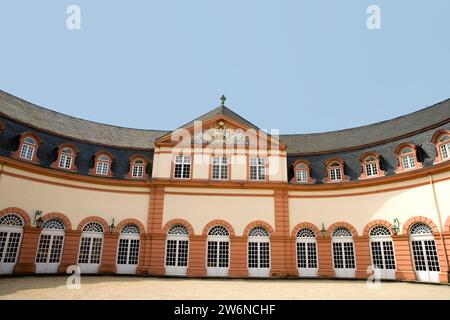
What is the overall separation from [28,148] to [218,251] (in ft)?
44.2

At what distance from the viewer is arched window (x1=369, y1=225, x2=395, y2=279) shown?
715 inches

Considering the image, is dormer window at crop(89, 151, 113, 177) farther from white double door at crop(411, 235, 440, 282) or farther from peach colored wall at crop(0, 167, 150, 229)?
white double door at crop(411, 235, 440, 282)

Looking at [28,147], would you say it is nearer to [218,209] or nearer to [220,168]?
[220,168]

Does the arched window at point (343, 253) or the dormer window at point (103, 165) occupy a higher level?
the dormer window at point (103, 165)

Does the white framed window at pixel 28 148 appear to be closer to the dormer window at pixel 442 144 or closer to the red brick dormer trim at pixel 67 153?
the red brick dormer trim at pixel 67 153

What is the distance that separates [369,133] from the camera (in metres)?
23.5

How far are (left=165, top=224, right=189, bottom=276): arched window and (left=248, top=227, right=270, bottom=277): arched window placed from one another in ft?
13.7

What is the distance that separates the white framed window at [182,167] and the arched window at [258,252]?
605 centimetres

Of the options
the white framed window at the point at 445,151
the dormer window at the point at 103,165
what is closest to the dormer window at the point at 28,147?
the dormer window at the point at 103,165

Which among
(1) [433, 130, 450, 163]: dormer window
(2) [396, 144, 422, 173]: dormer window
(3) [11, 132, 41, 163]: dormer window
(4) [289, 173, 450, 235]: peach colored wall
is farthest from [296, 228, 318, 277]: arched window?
(3) [11, 132, 41, 163]: dormer window

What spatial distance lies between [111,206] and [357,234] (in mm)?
16411

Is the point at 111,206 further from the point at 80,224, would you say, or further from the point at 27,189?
the point at 27,189

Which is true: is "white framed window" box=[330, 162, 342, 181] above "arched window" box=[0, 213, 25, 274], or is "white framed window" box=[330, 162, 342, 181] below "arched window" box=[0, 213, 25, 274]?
above

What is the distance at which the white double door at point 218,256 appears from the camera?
62.8ft
